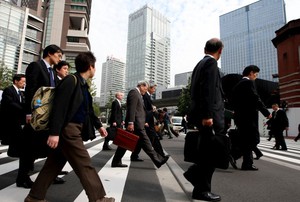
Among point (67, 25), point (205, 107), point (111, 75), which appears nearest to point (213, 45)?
point (205, 107)

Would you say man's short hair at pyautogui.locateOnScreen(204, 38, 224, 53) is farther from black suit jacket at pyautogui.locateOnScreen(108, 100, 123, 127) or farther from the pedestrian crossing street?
black suit jacket at pyautogui.locateOnScreen(108, 100, 123, 127)

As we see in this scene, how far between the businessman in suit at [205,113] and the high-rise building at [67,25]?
5400 cm

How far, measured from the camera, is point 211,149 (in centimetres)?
256

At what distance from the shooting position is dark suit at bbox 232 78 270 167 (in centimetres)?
458

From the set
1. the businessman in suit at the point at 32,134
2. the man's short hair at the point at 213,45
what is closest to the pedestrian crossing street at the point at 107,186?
the businessman in suit at the point at 32,134

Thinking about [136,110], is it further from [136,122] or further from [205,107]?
[205,107]

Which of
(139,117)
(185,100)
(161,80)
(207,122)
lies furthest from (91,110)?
(161,80)

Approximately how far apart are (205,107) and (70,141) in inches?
58.8

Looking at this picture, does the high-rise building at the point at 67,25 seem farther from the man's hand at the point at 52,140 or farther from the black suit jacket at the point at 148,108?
the man's hand at the point at 52,140

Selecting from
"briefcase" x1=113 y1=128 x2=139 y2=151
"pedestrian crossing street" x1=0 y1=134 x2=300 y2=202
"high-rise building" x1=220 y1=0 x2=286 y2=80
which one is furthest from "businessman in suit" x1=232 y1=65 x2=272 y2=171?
"high-rise building" x1=220 y1=0 x2=286 y2=80

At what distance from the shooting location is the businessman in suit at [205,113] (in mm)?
2545

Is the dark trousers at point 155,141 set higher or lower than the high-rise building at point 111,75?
lower

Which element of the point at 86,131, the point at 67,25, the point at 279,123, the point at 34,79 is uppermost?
the point at 67,25

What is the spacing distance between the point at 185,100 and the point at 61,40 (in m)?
33.3
